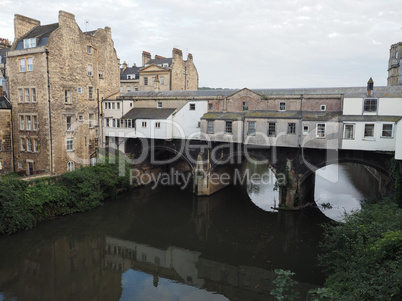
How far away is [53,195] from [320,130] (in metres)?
20.3

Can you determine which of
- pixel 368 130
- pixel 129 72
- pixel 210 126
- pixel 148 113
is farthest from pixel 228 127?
pixel 129 72

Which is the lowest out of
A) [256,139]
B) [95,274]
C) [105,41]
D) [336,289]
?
[95,274]

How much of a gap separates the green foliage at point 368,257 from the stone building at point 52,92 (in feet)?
79.8

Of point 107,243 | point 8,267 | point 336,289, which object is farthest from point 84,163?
point 336,289

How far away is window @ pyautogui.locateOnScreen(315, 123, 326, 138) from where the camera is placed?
2280cm

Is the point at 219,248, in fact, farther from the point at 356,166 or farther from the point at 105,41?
the point at 356,166

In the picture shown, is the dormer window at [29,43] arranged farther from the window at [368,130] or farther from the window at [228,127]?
Answer: the window at [368,130]

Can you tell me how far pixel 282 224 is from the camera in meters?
24.0

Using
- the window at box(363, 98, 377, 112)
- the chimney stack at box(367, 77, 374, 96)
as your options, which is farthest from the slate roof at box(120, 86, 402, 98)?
the window at box(363, 98, 377, 112)

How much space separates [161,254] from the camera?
1973cm

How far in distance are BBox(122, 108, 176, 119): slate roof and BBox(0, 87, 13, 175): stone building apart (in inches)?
419

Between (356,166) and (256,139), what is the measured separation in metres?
32.6

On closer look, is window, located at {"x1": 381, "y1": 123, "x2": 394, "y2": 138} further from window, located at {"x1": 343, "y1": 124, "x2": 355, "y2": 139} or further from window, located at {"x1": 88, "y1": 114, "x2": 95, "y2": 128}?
window, located at {"x1": 88, "y1": 114, "x2": 95, "y2": 128}

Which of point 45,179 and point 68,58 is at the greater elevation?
point 68,58
